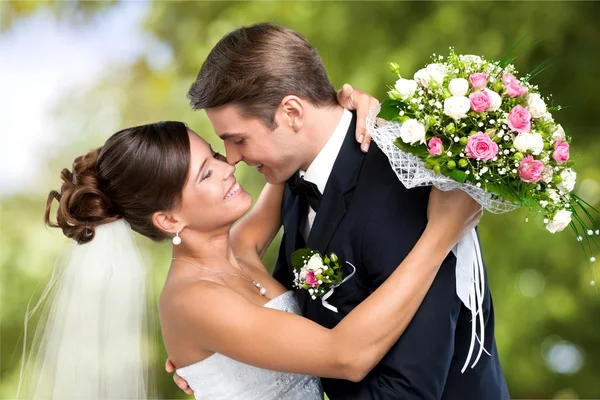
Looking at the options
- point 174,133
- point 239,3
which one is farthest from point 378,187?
point 239,3

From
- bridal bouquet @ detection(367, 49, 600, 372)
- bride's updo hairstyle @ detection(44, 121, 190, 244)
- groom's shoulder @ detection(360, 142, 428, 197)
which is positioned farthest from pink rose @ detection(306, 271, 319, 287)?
bride's updo hairstyle @ detection(44, 121, 190, 244)

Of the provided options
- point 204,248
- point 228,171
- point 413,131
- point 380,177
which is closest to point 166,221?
point 204,248

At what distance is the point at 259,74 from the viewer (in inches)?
107

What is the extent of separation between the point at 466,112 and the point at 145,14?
441cm

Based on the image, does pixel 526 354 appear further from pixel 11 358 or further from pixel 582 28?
pixel 11 358

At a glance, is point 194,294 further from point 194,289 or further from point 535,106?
point 535,106

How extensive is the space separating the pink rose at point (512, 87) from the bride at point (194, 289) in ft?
1.13

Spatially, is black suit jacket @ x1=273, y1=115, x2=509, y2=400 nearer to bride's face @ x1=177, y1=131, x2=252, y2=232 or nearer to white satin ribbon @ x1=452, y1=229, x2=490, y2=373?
white satin ribbon @ x1=452, y1=229, x2=490, y2=373

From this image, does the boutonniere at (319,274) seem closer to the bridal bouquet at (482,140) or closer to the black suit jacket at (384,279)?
the black suit jacket at (384,279)

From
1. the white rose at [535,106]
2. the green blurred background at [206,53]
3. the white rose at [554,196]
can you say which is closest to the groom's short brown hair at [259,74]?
the white rose at [535,106]

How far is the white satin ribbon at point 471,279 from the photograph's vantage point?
2600 millimetres

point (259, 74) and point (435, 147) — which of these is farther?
point (259, 74)

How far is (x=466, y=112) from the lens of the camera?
7.60 feet

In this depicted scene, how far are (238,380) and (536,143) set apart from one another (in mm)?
1343
